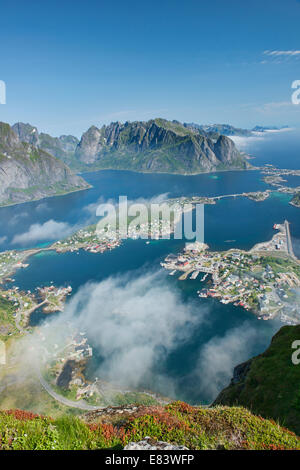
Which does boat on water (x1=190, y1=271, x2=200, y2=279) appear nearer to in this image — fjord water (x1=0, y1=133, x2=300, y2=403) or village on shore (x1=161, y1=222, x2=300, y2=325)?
village on shore (x1=161, y1=222, x2=300, y2=325)

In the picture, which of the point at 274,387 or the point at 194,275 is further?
the point at 194,275

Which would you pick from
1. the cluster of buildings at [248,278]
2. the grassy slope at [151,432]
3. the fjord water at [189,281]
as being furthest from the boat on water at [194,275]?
the grassy slope at [151,432]

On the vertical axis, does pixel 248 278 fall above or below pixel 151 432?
below

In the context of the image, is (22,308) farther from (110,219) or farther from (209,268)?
(110,219)

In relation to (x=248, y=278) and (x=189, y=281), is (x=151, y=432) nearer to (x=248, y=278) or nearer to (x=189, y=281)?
(x=189, y=281)

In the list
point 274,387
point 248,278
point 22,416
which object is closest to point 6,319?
point 22,416
